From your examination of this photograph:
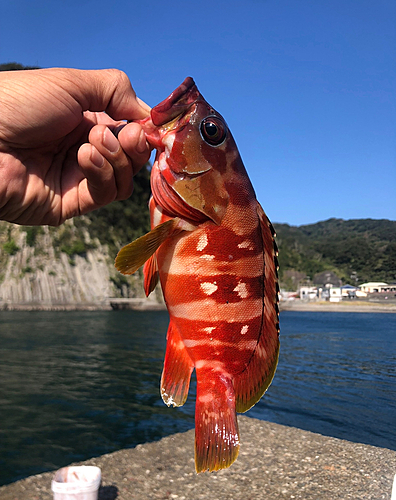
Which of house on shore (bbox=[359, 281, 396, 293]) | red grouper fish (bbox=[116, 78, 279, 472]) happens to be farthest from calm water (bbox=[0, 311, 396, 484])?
house on shore (bbox=[359, 281, 396, 293])

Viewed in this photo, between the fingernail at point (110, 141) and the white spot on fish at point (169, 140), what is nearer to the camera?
the white spot on fish at point (169, 140)

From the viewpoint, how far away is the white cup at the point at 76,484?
237 inches

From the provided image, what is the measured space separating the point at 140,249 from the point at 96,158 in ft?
3.93

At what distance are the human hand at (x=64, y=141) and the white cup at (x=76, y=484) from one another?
448 cm

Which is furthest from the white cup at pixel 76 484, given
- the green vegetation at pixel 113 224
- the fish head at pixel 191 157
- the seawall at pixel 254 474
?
the green vegetation at pixel 113 224

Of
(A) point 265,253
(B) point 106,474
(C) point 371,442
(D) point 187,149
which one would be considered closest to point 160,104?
(D) point 187,149

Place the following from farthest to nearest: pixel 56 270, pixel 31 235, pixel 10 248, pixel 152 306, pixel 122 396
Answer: pixel 152 306
pixel 31 235
pixel 56 270
pixel 10 248
pixel 122 396

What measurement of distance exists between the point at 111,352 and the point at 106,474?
24.4 m

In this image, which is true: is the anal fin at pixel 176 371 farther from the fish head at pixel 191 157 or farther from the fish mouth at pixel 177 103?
the fish mouth at pixel 177 103

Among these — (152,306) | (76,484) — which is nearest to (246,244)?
(76,484)

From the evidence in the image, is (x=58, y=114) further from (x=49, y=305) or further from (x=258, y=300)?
(x=49, y=305)

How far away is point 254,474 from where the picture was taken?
27.6ft

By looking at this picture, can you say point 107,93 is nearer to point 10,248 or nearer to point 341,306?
point 10,248

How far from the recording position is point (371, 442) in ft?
45.4
